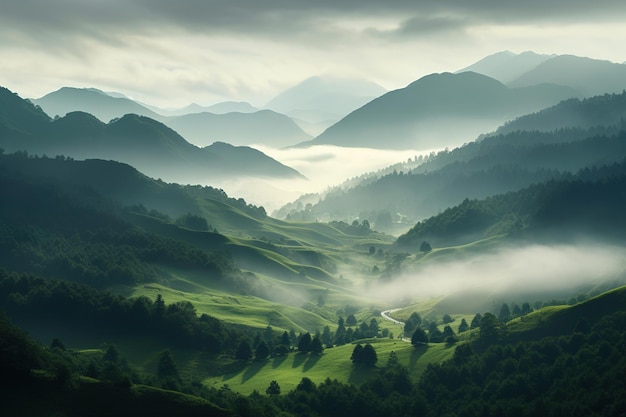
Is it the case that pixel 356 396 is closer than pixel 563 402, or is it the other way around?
pixel 563 402

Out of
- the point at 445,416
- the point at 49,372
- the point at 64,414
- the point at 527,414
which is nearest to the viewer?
the point at 64,414

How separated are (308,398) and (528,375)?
51.5 m

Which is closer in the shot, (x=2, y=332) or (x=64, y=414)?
A: (x=64, y=414)

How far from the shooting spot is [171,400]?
145 m

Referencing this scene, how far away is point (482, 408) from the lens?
181m

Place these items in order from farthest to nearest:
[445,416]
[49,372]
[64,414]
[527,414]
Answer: [445,416] < [527,414] < [49,372] < [64,414]

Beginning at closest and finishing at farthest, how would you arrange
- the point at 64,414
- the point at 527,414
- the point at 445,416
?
the point at 64,414, the point at 527,414, the point at 445,416

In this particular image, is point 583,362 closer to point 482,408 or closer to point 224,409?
point 482,408

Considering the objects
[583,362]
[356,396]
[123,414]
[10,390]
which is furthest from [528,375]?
[10,390]

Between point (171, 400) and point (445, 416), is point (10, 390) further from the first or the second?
point (445, 416)

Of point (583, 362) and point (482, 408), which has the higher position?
point (583, 362)

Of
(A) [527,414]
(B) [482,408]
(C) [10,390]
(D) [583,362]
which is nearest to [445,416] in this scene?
(B) [482,408]

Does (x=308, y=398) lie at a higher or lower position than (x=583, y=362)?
lower

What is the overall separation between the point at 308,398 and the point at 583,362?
6320 centimetres
